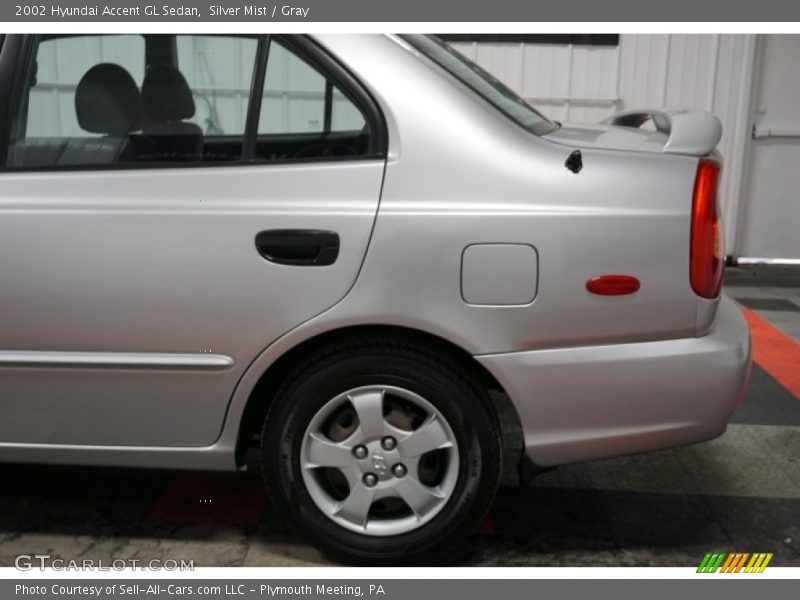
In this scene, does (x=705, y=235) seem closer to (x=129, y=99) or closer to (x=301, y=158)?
(x=301, y=158)

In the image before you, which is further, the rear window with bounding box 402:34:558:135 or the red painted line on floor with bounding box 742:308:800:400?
the red painted line on floor with bounding box 742:308:800:400

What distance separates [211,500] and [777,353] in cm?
341

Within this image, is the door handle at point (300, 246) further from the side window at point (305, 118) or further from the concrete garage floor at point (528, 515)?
the concrete garage floor at point (528, 515)

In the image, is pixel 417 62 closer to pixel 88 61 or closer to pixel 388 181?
pixel 388 181

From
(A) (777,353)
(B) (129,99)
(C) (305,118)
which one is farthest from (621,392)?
(A) (777,353)

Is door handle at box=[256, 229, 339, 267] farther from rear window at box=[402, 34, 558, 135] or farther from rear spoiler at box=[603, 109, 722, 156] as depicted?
rear spoiler at box=[603, 109, 722, 156]

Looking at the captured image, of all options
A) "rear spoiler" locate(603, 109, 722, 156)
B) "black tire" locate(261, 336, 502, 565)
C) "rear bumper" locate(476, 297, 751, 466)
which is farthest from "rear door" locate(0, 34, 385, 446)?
"rear spoiler" locate(603, 109, 722, 156)

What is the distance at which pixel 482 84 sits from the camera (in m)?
2.65

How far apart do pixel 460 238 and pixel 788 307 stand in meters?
4.56

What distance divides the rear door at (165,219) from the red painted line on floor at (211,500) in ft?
1.59

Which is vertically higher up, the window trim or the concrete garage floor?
the window trim

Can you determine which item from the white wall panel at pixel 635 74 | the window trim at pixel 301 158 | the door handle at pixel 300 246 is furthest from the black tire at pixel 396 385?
the white wall panel at pixel 635 74

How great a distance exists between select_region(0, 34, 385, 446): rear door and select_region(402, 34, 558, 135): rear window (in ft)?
0.99

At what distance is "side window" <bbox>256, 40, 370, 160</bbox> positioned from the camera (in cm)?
236
